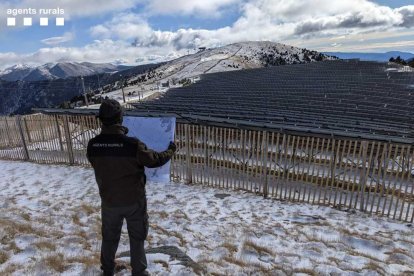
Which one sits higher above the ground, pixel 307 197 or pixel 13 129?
pixel 13 129

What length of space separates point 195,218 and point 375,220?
4351 millimetres

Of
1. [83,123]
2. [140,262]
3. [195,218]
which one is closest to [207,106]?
[83,123]

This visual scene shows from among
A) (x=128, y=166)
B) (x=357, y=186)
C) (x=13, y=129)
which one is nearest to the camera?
(x=128, y=166)

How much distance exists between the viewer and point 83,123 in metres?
12.2

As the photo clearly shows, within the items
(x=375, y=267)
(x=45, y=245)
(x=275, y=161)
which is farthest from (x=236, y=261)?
(x=275, y=161)

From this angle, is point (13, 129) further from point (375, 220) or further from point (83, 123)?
point (375, 220)

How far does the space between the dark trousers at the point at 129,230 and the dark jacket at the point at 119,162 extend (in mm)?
111

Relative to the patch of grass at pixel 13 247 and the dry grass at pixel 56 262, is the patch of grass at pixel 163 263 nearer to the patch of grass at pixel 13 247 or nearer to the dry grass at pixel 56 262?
the dry grass at pixel 56 262

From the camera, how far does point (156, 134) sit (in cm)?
832

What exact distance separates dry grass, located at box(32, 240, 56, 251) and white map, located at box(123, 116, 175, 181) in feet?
8.64

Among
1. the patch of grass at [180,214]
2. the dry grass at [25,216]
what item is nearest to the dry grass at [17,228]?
the dry grass at [25,216]

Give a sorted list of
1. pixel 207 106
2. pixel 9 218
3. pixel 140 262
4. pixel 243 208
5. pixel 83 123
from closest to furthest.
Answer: pixel 140 262, pixel 9 218, pixel 243 208, pixel 83 123, pixel 207 106

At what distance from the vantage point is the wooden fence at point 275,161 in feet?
28.0

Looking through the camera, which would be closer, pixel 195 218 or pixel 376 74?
pixel 195 218
